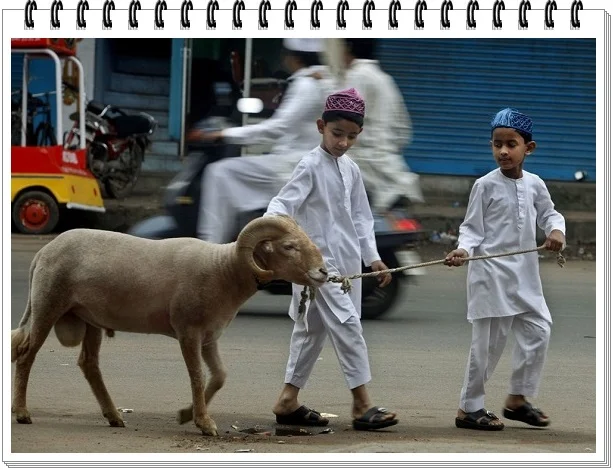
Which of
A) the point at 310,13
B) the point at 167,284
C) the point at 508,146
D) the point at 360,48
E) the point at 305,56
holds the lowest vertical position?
the point at 167,284

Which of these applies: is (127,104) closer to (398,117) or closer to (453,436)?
(398,117)

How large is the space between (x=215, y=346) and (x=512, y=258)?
66.9 inches

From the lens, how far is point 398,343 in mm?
9672

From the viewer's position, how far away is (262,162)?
10461mm

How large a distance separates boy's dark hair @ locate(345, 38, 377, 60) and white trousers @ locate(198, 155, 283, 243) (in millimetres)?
1134

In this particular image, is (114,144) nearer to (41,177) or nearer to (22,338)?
(41,177)

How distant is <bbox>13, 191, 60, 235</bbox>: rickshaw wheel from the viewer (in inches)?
608

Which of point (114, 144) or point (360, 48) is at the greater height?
point (360, 48)

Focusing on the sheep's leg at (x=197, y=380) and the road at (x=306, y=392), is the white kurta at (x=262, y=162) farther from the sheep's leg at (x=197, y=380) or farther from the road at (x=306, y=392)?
the sheep's leg at (x=197, y=380)

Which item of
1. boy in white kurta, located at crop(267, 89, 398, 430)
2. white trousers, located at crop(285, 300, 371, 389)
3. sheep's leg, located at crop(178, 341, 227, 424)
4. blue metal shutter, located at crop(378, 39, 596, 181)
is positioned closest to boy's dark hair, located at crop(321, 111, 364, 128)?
boy in white kurta, located at crop(267, 89, 398, 430)

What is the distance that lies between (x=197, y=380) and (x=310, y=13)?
77.1 inches

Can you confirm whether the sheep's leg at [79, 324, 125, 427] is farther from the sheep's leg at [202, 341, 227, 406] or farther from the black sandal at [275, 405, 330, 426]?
the black sandal at [275, 405, 330, 426]

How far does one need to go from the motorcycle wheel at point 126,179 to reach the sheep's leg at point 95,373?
35.5ft

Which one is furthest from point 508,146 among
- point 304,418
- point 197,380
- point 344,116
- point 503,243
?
point 197,380
